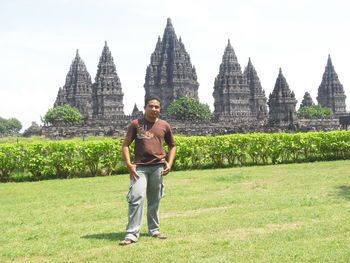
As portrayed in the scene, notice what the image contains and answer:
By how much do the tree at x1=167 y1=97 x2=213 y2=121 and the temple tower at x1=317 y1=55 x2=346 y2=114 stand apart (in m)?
38.9

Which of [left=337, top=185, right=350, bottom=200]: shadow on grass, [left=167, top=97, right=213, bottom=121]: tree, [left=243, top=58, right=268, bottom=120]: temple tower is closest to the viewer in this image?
[left=337, top=185, right=350, bottom=200]: shadow on grass

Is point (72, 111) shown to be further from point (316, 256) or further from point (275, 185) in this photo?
point (316, 256)

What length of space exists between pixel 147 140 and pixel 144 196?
→ 890 millimetres

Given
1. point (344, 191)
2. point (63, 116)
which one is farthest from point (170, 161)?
point (63, 116)

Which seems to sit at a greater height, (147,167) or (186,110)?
(186,110)

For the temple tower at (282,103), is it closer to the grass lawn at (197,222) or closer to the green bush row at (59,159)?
the green bush row at (59,159)

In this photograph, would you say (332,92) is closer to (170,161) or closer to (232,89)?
(232,89)

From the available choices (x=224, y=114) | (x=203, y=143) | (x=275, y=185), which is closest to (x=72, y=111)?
(x=224, y=114)

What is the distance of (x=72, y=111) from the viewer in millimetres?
102750

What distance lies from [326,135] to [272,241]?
14.8 meters

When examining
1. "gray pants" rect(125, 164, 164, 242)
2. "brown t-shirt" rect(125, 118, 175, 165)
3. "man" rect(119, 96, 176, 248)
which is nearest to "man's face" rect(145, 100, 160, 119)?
"man" rect(119, 96, 176, 248)

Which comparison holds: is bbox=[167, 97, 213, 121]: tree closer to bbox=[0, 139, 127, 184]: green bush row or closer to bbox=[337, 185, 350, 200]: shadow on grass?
bbox=[0, 139, 127, 184]: green bush row

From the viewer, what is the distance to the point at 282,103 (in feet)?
251

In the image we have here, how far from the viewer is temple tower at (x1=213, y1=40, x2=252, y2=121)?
4269 inches
